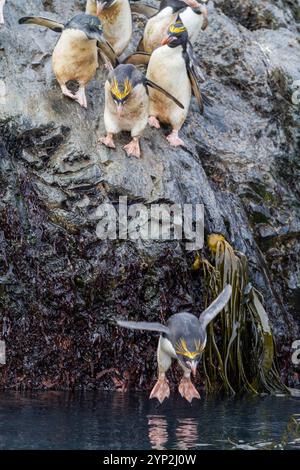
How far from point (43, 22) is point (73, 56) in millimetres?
728

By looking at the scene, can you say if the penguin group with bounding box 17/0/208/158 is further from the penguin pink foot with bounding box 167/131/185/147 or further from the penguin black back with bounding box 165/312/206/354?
the penguin black back with bounding box 165/312/206/354

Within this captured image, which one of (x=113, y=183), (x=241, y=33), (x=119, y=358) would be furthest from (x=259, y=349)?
(x=241, y=33)

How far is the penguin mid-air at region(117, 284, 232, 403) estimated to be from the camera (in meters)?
7.77

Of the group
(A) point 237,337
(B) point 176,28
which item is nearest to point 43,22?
(B) point 176,28

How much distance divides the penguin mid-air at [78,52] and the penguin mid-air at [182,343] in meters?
3.00

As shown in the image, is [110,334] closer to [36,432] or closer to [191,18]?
[36,432]

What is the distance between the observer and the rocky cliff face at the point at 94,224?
917 cm

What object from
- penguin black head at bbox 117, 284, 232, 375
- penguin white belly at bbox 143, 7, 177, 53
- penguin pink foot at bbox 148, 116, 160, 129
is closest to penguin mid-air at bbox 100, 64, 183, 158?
penguin pink foot at bbox 148, 116, 160, 129

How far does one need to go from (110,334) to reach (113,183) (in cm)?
153

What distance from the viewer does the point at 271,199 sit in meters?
11.2

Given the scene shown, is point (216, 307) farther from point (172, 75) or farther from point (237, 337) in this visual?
point (172, 75)

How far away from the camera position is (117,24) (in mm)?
10992

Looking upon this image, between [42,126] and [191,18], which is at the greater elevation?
[191,18]
